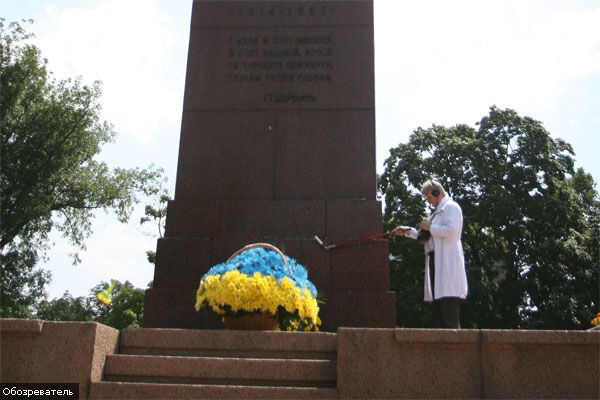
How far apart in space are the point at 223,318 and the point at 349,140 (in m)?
3.51

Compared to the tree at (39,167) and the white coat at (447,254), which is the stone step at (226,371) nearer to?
the white coat at (447,254)

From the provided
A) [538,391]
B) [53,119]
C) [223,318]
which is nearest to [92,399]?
[223,318]

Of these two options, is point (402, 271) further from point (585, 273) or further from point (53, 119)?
point (53, 119)

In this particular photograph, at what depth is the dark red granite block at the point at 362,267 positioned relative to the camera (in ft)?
24.9

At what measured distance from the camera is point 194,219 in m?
8.16

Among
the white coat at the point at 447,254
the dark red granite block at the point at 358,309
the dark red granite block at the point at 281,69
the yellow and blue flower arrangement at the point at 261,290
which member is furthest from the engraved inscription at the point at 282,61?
the yellow and blue flower arrangement at the point at 261,290

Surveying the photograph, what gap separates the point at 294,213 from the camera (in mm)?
8086

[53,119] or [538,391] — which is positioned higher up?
[53,119]

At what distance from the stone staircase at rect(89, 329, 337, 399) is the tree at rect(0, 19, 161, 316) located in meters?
17.5

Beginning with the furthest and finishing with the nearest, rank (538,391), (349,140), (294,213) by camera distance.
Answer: (349,140) → (294,213) → (538,391)

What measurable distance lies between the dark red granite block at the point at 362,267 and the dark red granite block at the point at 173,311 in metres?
1.62

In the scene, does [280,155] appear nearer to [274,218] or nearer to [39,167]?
[274,218]

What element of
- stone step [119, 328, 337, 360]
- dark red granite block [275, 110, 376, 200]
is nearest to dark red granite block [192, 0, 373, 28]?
dark red granite block [275, 110, 376, 200]

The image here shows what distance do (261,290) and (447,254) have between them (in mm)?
1948
